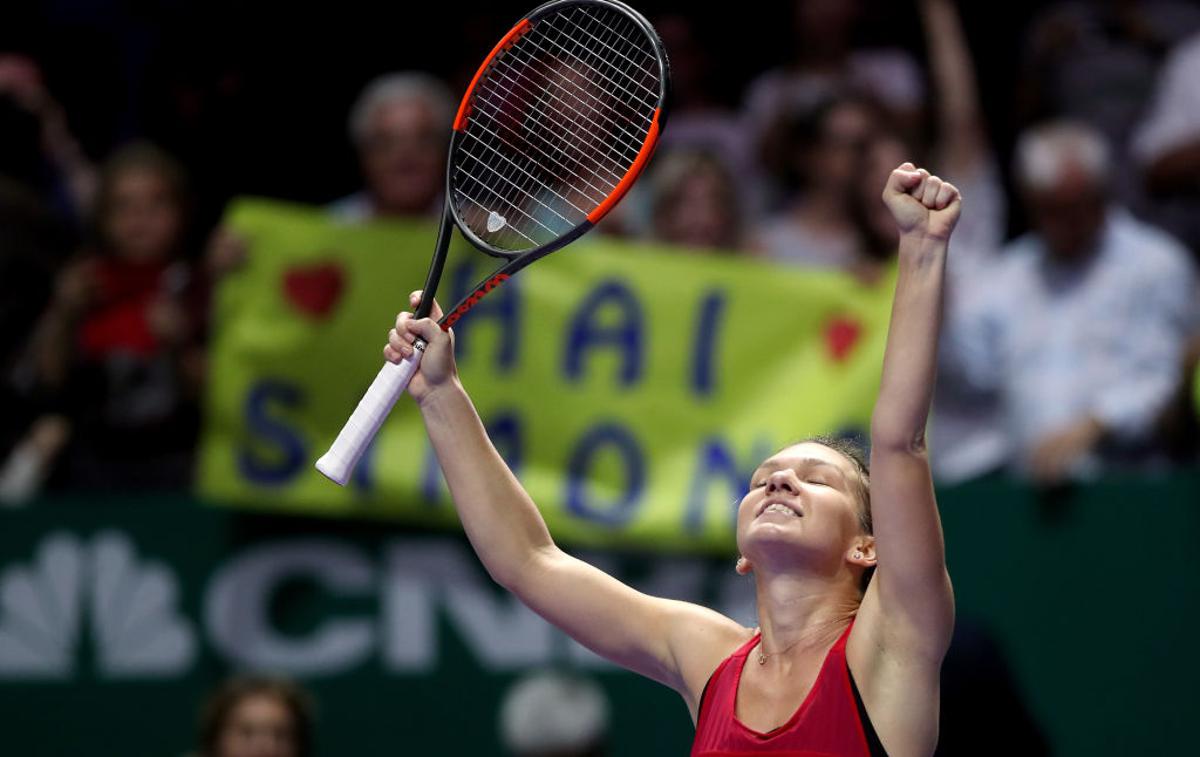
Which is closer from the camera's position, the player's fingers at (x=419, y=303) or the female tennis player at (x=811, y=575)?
the female tennis player at (x=811, y=575)

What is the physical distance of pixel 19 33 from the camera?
762 centimetres

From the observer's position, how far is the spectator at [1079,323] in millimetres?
6051

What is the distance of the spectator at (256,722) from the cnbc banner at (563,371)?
2.57ft

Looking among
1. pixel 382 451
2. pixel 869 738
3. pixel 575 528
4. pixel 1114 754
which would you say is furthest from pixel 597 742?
pixel 869 738

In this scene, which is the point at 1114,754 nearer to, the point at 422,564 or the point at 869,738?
the point at 422,564

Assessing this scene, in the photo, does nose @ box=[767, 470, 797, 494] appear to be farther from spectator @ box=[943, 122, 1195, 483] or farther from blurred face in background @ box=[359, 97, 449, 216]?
blurred face in background @ box=[359, 97, 449, 216]

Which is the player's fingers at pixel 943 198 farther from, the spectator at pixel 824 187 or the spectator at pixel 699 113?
the spectator at pixel 699 113

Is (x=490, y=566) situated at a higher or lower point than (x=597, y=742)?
higher

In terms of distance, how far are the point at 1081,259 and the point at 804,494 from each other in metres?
3.49

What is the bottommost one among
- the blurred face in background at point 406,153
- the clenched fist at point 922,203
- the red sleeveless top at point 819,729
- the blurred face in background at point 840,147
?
the red sleeveless top at point 819,729

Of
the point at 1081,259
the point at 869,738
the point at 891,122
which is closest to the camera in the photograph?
the point at 869,738

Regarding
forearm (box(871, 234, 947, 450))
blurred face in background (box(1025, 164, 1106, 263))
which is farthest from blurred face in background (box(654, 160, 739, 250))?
forearm (box(871, 234, 947, 450))

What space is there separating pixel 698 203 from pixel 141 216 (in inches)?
74.0

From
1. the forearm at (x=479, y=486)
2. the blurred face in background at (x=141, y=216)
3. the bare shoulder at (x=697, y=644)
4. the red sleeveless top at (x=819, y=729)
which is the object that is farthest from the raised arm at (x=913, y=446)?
the blurred face in background at (x=141, y=216)
